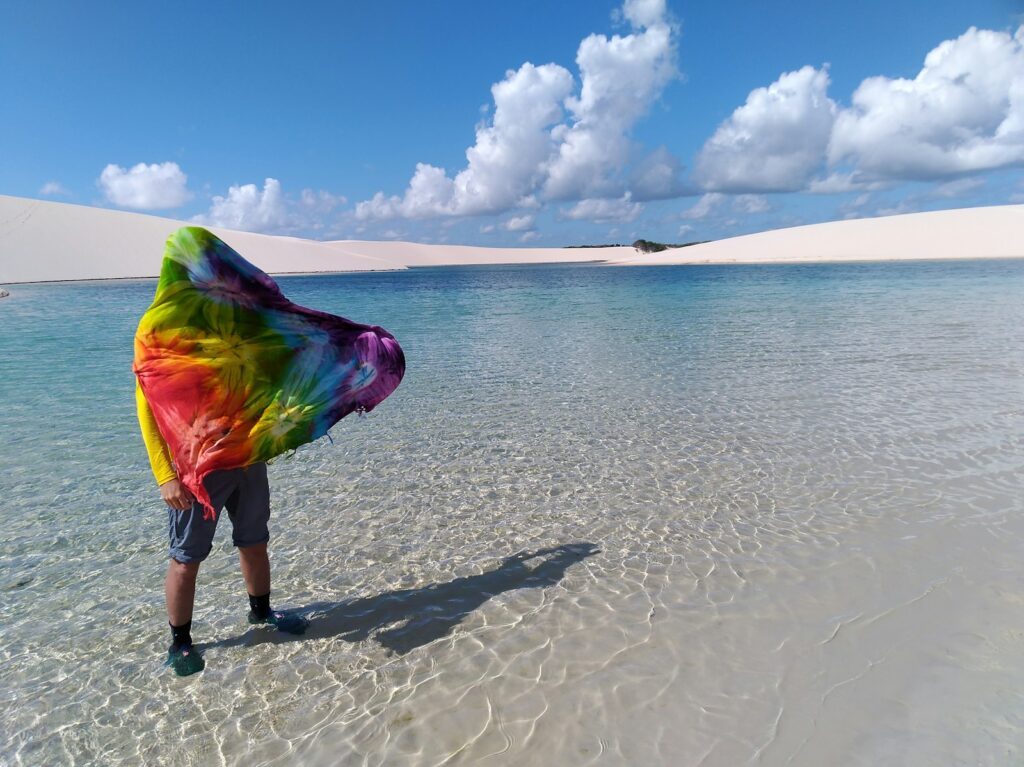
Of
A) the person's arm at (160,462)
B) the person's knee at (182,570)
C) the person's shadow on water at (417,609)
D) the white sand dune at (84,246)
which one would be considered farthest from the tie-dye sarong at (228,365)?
the white sand dune at (84,246)

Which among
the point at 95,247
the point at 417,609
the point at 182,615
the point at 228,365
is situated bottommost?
the point at 417,609

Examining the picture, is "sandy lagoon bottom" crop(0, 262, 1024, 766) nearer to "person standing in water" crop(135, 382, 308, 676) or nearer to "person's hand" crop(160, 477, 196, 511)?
"person standing in water" crop(135, 382, 308, 676)

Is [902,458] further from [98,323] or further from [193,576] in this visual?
[98,323]

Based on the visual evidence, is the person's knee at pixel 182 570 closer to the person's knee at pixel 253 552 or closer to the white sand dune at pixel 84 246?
the person's knee at pixel 253 552

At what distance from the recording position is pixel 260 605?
11.8ft

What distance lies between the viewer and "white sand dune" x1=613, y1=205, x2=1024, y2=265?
70.1 m

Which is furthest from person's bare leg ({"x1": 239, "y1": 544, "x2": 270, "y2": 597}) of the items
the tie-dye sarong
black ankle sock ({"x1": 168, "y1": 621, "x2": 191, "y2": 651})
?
the tie-dye sarong

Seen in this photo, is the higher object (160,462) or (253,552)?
(160,462)

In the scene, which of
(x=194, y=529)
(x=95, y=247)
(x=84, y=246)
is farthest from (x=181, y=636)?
(x=95, y=247)

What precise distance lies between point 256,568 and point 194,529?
0.53m

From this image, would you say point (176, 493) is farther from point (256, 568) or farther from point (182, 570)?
point (256, 568)

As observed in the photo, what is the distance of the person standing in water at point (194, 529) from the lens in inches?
116

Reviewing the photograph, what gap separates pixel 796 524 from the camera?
15.3ft

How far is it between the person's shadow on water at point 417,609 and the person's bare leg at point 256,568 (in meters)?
0.25
